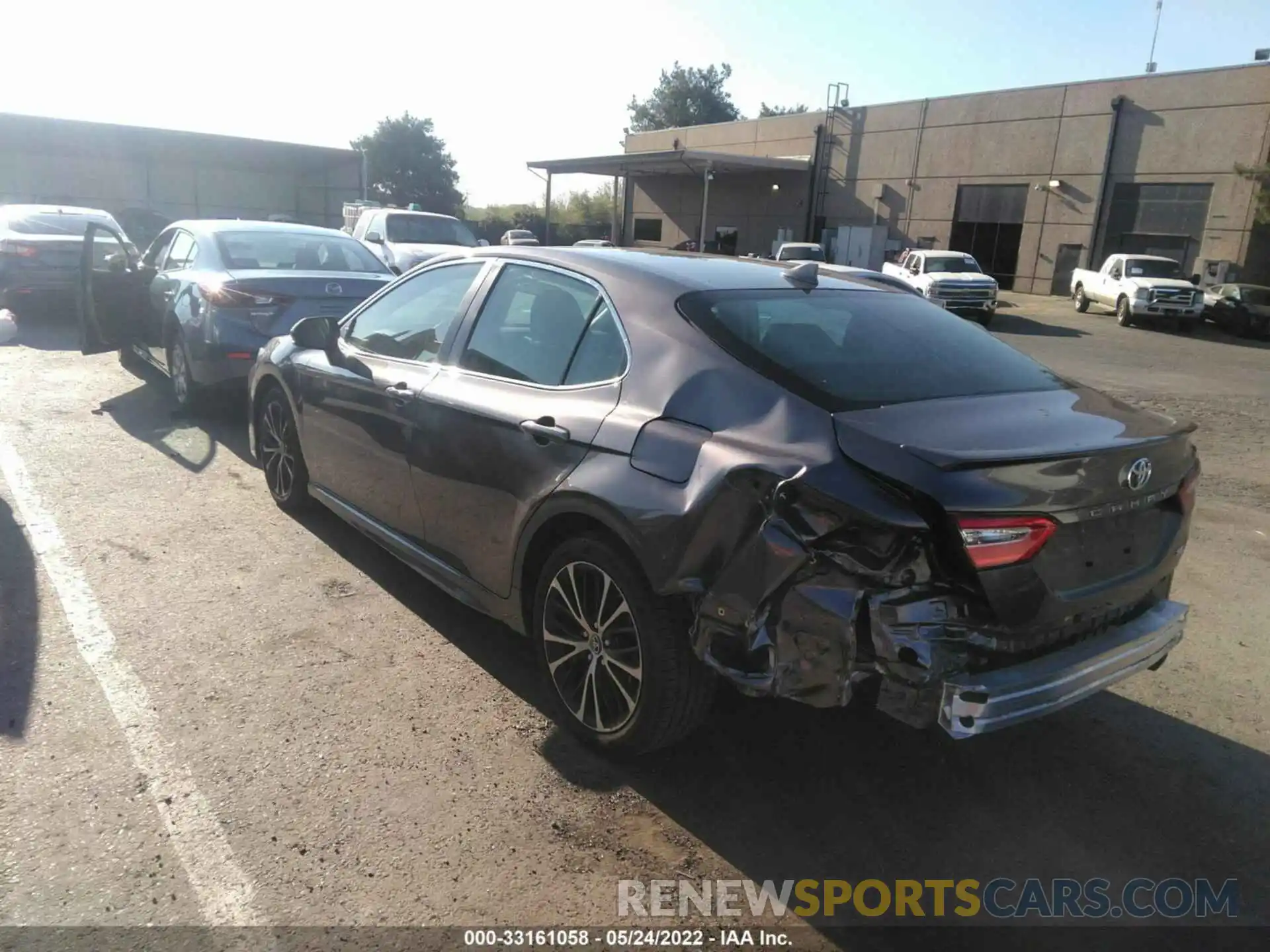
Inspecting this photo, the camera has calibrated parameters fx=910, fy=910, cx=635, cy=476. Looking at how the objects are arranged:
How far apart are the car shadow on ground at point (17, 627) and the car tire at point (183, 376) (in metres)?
2.43

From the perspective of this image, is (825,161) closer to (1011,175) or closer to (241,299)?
Result: (1011,175)

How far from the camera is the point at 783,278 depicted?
145 inches

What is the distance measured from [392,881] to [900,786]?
67.6 inches

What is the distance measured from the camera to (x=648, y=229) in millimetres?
47469

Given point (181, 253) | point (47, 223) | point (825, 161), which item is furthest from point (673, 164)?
point (181, 253)

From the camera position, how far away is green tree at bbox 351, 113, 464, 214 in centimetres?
6812

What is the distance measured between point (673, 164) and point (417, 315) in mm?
34285

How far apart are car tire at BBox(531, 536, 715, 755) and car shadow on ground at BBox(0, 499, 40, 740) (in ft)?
6.23

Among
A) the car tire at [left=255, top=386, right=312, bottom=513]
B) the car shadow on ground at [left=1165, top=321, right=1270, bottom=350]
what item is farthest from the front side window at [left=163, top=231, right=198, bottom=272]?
the car shadow on ground at [left=1165, top=321, right=1270, bottom=350]

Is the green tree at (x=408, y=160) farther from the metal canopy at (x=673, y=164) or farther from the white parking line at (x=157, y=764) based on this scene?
the white parking line at (x=157, y=764)

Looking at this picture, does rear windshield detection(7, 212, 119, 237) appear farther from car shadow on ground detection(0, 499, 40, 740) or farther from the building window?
the building window

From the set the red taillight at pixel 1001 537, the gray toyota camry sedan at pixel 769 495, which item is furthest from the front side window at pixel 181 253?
the red taillight at pixel 1001 537

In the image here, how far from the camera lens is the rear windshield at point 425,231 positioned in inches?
671

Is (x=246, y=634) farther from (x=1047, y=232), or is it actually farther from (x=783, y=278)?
(x=1047, y=232)
